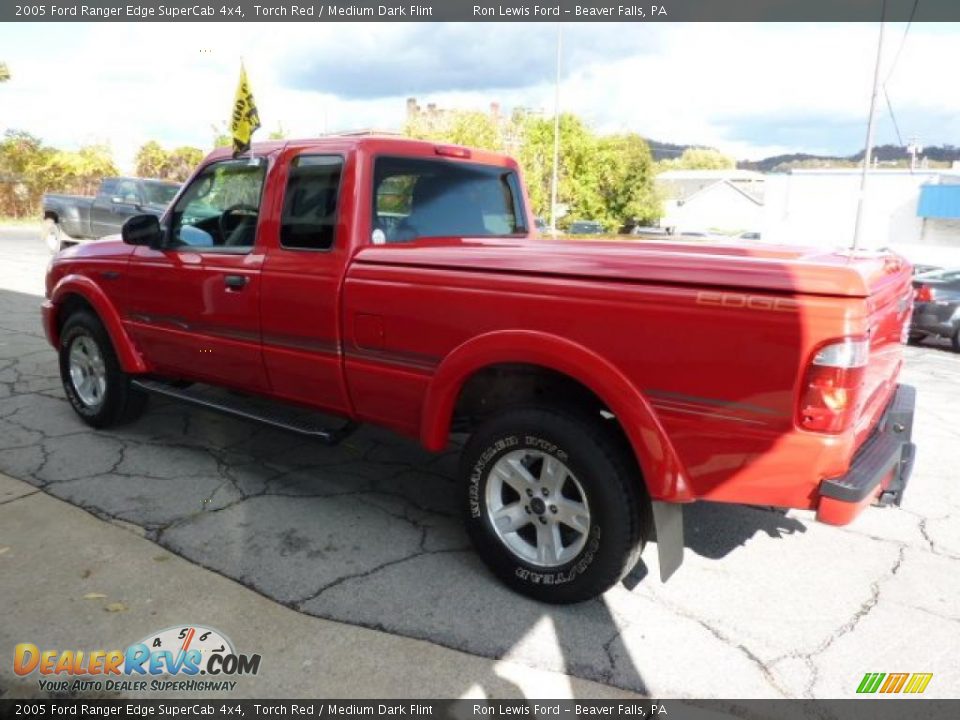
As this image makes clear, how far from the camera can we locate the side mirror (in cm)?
418

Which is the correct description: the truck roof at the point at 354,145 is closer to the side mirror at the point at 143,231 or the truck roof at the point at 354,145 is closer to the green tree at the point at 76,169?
the side mirror at the point at 143,231

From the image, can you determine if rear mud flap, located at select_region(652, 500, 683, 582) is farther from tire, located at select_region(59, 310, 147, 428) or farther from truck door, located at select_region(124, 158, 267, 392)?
tire, located at select_region(59, 310, 147, 428)

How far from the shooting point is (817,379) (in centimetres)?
227

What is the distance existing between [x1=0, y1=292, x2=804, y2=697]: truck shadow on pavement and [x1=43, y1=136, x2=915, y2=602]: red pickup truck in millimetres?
246

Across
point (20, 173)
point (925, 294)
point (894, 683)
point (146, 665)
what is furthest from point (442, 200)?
point (20, 173)

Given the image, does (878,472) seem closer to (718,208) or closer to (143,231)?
(143,231)

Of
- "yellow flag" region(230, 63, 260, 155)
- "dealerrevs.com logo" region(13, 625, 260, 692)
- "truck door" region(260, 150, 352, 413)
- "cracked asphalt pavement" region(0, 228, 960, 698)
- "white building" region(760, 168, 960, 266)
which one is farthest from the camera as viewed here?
"white building" region(760, 168, 960, 266)

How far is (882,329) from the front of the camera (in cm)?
271

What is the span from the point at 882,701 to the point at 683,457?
1.08 meters

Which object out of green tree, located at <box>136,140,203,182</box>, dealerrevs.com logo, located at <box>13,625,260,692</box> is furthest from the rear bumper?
green tree, located at <box>136,140,203,182</box>

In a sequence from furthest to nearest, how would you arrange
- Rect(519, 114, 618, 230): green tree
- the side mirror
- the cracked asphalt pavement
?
1. Rect(519, 114, 618, 230): green tree
2. the side mirror
3. the cracked asphalt pavement

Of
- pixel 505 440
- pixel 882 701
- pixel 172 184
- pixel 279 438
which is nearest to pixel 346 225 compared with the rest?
pixel 505 440

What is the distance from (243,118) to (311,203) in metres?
0.97

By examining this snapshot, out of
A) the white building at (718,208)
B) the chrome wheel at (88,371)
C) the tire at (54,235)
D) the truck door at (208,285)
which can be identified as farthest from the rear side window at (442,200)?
the white building at (718,208)
